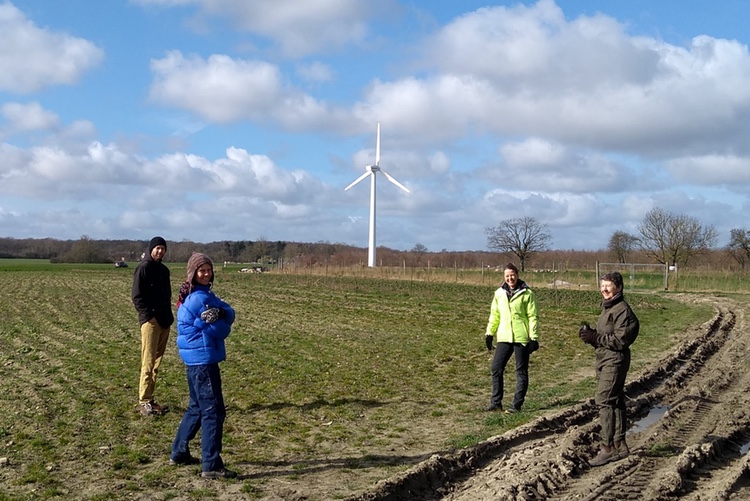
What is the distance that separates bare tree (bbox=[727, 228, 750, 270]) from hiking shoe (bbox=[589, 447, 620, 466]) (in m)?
68.9

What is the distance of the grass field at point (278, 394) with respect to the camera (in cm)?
671

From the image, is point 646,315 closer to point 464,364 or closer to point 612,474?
A: point 464,364

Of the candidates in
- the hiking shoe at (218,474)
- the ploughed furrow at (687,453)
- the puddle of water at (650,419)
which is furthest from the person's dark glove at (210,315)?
the puddle of water at (650,419)

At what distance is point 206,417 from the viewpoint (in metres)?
6.24

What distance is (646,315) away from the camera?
80.5ft

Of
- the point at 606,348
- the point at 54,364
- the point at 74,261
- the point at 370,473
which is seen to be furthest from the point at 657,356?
the point at 74,261

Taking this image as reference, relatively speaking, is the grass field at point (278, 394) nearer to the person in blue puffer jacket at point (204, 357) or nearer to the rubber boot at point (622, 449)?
the person in blue puffer jacket at point (204, 357)

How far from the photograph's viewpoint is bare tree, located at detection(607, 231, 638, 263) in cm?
7712

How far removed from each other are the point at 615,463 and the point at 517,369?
2526 millimetres

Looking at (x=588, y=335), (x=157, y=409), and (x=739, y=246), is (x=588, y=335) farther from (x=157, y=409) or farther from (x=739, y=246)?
(x=739, y=246)

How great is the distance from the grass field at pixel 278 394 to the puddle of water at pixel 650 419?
43.6 inches

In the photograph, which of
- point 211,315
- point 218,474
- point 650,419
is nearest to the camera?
point 218,474

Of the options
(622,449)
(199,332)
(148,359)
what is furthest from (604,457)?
(148,359)

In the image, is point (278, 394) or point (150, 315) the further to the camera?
point (278, 394)
